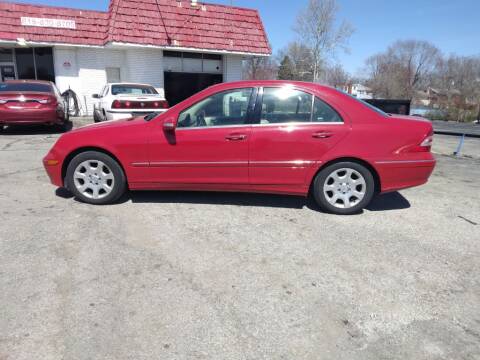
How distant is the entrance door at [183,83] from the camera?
16406 millimetres

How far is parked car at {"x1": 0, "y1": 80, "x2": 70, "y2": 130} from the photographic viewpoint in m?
9.20

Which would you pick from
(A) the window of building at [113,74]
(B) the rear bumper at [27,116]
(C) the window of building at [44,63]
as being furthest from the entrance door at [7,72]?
(B) the rear bumper at [27,116]

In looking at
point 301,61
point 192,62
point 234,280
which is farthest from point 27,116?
point 301,61

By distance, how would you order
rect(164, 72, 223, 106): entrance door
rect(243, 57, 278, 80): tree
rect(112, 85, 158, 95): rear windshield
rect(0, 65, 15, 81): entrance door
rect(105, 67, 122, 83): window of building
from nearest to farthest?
rect(112, 85, 158, 95): rear windshield
rect(0, 65, 15, 81): entrance door
rect(105, 67, 122, 83): window of building
rect(164, 72, 223, 106): entrance door
rect(243, 57, 278, 80): tree

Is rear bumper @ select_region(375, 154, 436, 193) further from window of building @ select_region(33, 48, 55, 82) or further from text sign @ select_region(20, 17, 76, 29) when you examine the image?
window of building @ select_region(33, 48, 55, 82)

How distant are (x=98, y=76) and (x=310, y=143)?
14.4 m

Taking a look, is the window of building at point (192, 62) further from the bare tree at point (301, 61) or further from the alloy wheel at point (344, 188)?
the bare tree at point (301, 61)

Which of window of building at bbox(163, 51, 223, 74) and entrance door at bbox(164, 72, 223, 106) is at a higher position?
window of building at bbox(163, 51, 223, 74)

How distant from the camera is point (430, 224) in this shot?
418 centimetres

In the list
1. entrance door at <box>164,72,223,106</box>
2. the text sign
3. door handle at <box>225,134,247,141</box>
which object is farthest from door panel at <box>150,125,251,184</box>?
the text sign

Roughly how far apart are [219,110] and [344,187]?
181 centimetres

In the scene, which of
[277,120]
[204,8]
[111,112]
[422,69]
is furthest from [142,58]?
[422,69]

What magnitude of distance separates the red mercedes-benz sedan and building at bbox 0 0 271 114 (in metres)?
11.5

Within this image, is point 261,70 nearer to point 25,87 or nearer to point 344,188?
point 25,87
